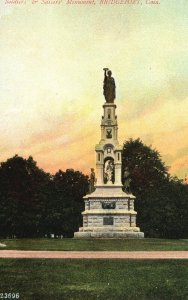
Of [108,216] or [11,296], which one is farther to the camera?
[108,216]

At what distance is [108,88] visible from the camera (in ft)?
148

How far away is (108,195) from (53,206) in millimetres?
13708

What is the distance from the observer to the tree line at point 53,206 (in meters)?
50.8

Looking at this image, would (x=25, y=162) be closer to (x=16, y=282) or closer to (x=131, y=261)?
(x=131, y=261)

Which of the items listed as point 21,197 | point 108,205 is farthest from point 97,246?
point 21,197

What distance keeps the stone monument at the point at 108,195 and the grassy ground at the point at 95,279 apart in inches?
958

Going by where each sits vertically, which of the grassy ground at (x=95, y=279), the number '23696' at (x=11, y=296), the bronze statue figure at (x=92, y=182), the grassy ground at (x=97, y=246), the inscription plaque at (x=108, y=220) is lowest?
the number '23696' at (x=11, y=296)

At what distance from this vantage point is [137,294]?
11.4 metres

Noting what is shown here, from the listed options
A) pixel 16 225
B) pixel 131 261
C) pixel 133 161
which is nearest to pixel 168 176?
pixel 133 161

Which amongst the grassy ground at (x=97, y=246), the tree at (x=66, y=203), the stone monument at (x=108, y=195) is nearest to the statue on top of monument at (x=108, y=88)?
the stone monument at (x=108, y=195)

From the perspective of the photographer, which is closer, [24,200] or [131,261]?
[131,261]

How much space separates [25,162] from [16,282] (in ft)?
140

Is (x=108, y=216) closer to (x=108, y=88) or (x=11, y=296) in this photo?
(x=108, y=88)

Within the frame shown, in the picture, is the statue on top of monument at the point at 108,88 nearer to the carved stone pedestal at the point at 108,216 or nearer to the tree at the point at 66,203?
the carved stone pedestal at the point at 108,216
